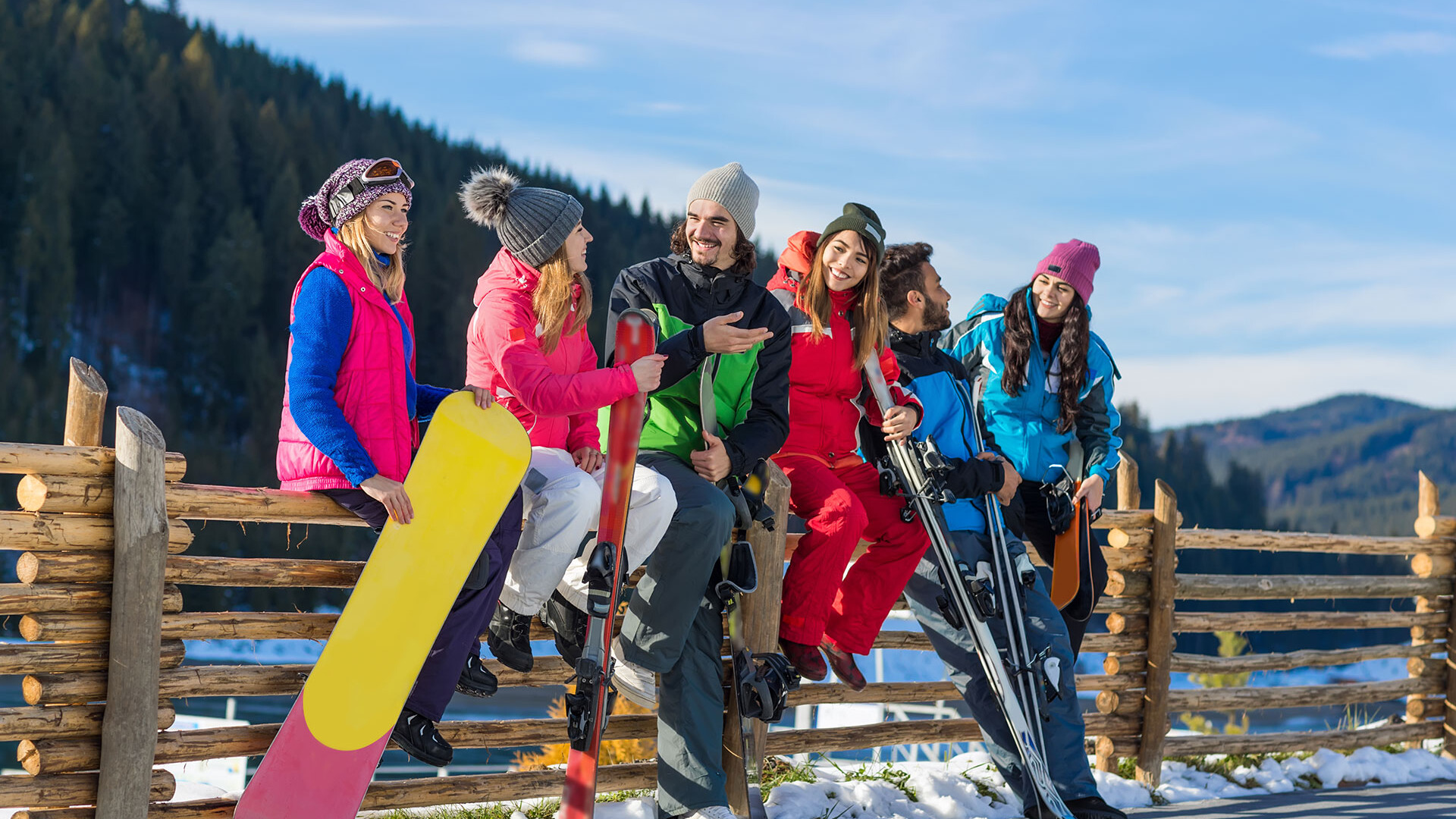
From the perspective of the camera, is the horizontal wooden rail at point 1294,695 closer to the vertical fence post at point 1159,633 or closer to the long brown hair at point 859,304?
the vertical fence post at point 1159,633

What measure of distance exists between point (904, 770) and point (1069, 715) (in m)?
0.90

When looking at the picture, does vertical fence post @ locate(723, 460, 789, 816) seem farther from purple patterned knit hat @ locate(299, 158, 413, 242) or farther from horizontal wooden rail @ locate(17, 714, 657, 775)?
purple patterned knit hat @ locate(299, 158, 413, 242)

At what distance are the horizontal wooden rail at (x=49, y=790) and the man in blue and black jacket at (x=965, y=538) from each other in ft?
9.69

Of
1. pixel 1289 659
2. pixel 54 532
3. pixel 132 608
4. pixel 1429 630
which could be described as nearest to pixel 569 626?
pixel 132 608

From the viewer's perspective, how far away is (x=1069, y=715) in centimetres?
449

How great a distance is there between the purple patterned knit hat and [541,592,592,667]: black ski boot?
4.51ft

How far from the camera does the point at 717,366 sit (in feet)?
13.0

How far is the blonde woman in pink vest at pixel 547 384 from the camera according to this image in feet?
11.7

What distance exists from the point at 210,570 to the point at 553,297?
1352mm

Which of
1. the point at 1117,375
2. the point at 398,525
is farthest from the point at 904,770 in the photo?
the point at 398,525

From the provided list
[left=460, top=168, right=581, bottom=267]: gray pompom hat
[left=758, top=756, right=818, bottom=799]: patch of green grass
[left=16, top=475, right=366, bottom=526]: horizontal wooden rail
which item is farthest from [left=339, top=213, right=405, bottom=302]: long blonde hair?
[left=758, top=756, right=818, bottom=799]: patch of green grass

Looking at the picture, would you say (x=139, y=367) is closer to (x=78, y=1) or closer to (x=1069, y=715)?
(x=78, y=1)

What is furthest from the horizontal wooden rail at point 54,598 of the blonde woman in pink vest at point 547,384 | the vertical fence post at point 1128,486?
the vertical fence post at point 1128,486

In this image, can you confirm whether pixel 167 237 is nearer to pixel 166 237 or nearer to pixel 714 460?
pixel 166 237
